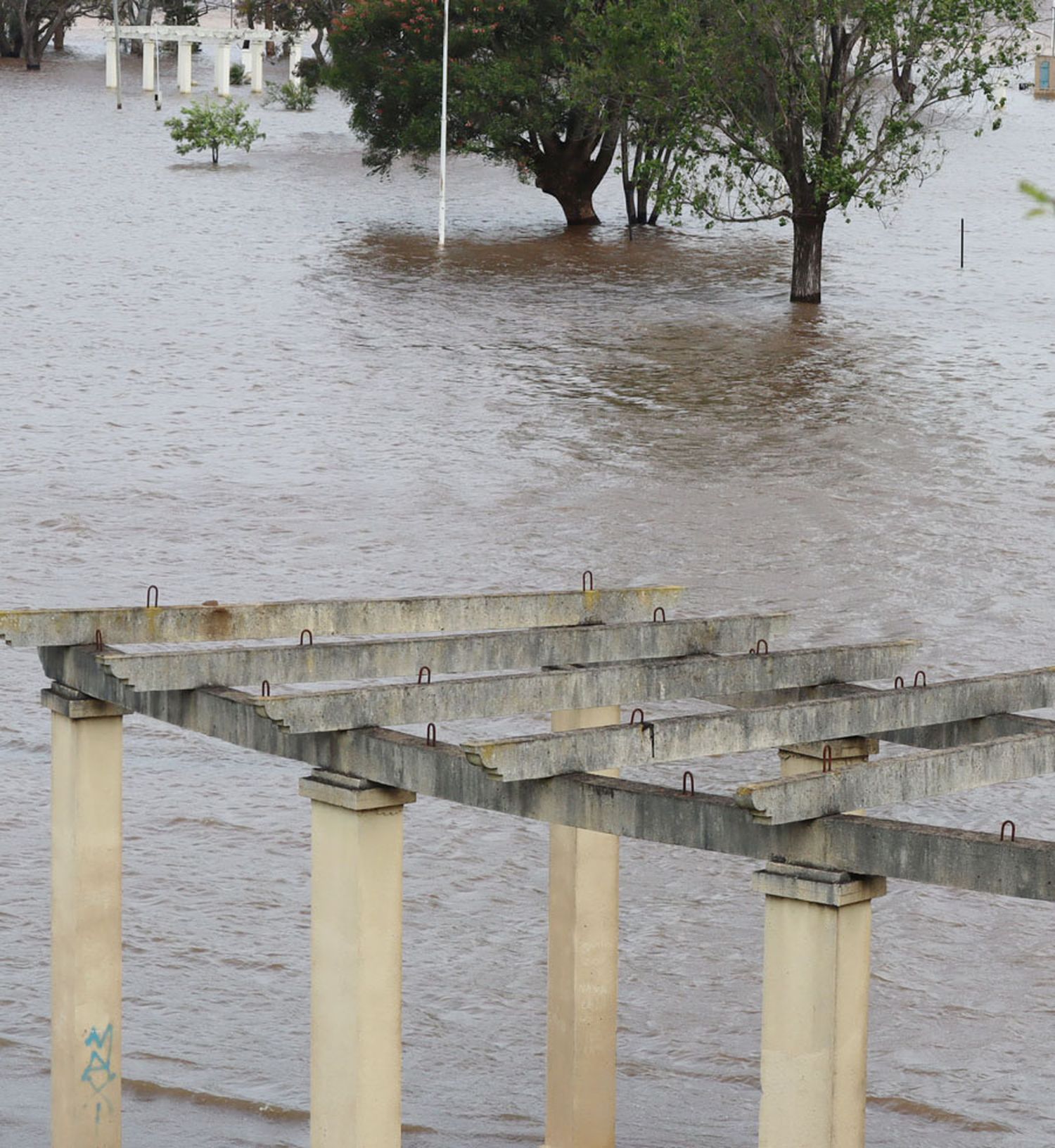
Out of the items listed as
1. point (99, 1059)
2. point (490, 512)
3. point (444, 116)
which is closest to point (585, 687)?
point (99, 1059)

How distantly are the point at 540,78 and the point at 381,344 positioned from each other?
9112mm

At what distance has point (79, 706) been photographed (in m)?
6.26

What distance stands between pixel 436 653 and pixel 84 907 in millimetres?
1237

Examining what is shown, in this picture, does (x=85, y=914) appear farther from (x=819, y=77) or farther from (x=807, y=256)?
(x=807, y=256)

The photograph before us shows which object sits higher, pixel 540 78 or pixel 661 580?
pixel 540 78

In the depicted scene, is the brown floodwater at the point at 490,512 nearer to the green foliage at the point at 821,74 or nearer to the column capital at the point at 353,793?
the green foliage at the point at 821,74

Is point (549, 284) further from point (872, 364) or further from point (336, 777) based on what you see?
point (336, 777)

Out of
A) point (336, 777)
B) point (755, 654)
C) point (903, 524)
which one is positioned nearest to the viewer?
point (336, 777)

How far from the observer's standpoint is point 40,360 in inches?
981

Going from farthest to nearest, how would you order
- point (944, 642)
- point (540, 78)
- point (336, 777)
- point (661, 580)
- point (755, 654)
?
point (540, 78) → point (661, 580) → point (944, 642) → point (755, 654) → point (336, 777)

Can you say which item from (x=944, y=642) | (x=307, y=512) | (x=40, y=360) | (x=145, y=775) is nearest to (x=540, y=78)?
(x=40, y=360)

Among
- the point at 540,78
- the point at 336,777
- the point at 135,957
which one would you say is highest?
the point at 540,78

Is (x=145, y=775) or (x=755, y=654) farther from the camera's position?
(x=145, y=775)

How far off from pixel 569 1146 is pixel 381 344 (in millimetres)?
19440
